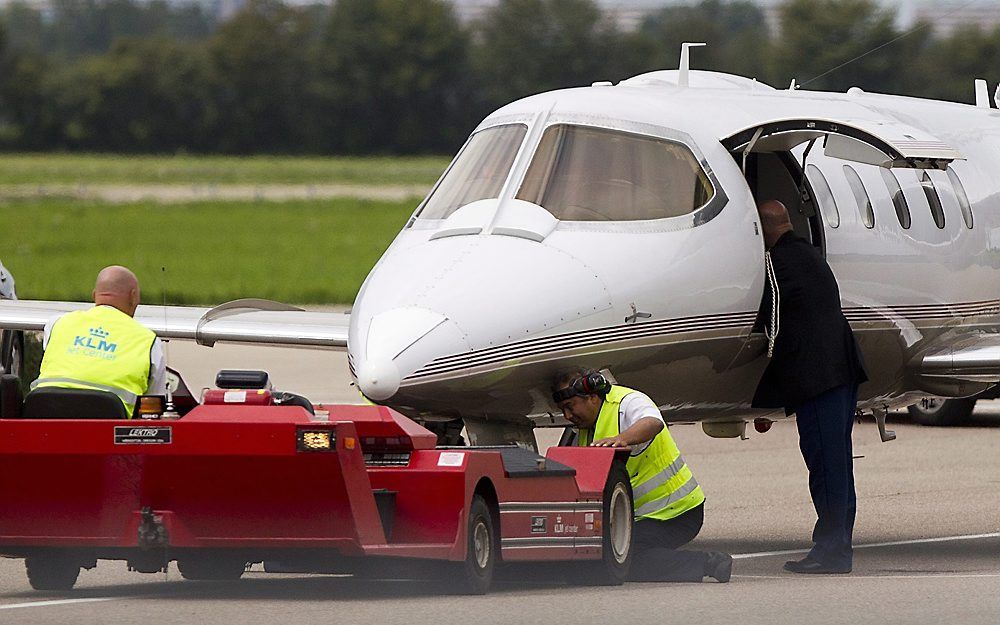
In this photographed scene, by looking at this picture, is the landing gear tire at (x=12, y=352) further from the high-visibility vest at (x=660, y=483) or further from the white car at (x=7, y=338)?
the high-visibility vest at (x=660, y=483)

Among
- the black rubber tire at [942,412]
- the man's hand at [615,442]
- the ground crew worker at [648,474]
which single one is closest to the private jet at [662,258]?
the ground crew worker at [648,474]

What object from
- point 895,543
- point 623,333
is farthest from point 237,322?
point 895,543

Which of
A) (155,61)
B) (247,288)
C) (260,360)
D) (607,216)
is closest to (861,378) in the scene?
(607,216)

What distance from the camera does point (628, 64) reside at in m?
39.6

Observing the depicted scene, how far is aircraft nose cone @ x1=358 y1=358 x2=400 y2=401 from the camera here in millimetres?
9844

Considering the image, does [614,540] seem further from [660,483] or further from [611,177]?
[611,177]

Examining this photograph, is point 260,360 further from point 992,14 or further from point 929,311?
point 929,311

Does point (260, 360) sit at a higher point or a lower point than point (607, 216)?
lower

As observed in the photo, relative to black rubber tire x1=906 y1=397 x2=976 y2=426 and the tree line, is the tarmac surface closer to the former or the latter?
black rubber tire x1=906 y1=397 x2=976 y2=426

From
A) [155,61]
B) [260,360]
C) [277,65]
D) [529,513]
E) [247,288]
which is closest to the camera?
[529,513]

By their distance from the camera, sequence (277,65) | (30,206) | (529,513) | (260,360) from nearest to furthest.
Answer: (529,513) < (260,360) < (277,65) < (30,206)

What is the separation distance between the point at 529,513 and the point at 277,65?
168 feet

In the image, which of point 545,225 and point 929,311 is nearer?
point 545,225

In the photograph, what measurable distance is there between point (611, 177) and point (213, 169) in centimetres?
6223
